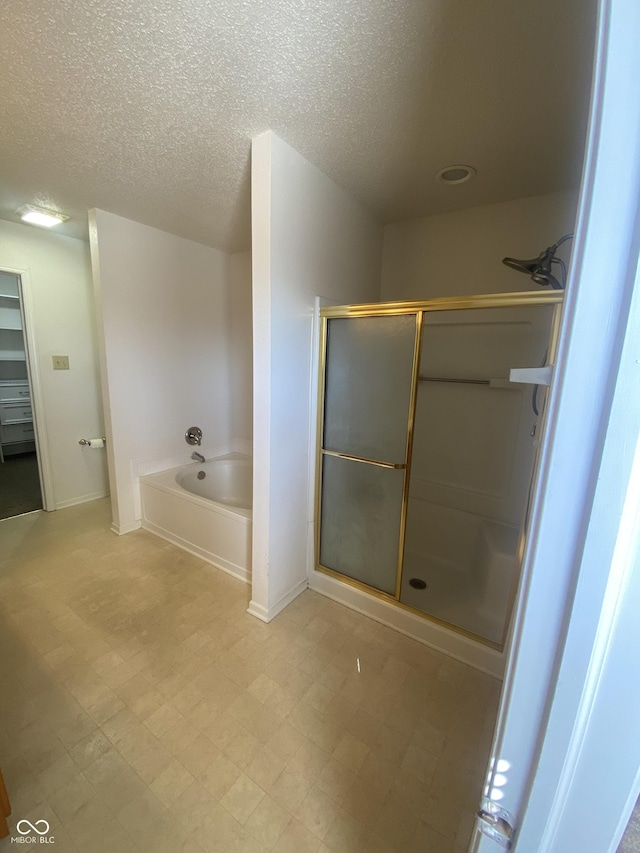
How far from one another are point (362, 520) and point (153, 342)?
210cm

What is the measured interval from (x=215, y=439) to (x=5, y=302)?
11.0 feet

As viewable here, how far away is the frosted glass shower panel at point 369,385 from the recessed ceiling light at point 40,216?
216 centimetres

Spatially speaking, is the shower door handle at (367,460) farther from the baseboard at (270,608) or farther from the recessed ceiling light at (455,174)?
the recessed ceiling light at (455,174)

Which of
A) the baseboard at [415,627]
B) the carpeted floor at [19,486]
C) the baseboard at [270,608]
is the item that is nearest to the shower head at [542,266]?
the baseboard at [415,627]

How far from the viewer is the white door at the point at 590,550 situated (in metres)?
0.29

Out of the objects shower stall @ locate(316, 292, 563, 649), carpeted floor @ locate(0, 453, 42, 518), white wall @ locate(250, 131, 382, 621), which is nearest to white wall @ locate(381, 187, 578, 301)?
shower stall @ locate(316, 292, 563, 649)

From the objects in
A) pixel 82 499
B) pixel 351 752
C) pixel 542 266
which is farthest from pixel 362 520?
pixel 82 499

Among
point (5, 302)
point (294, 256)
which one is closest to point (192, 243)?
point (294, 256)

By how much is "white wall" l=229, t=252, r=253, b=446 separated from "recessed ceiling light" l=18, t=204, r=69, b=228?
1.27m

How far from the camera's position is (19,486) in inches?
134

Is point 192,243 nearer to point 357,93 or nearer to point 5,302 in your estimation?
point 357,93

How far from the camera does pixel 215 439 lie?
129 inches

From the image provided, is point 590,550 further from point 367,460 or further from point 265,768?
point 367,460

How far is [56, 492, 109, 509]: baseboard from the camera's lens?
2.96 m
